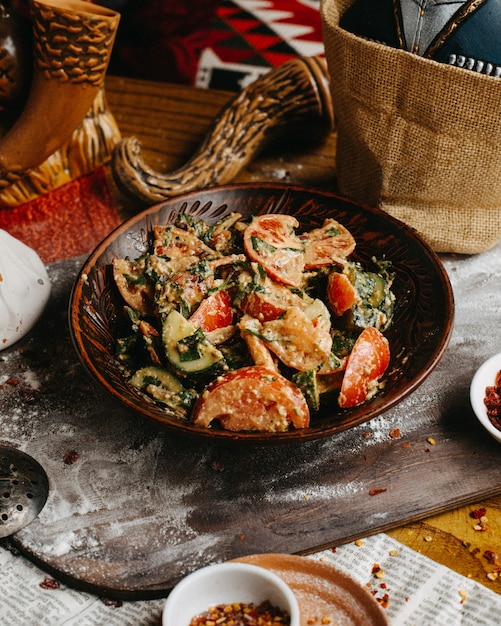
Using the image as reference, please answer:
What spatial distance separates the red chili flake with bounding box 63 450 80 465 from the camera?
1.42 meters

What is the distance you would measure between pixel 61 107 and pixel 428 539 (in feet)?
4.82

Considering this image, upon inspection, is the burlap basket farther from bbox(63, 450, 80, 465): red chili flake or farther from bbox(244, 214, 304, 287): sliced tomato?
bbox(63, 450, 80, 465): red chili flake

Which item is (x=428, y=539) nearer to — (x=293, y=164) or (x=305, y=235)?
(x=305, y=235)

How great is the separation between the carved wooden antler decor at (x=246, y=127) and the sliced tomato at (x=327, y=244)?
0.55 metres

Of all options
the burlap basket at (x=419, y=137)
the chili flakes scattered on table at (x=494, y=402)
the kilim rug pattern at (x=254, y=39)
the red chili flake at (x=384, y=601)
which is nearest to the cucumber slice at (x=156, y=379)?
the red chili flake at (x=384, y=601)

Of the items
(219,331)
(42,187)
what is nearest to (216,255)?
(219,331)

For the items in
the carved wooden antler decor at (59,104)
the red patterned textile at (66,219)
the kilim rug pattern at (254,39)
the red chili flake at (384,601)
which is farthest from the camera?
the kilim rug pattern at (254,39)

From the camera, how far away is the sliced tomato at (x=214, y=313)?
4.76 ft

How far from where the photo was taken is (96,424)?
1.49m

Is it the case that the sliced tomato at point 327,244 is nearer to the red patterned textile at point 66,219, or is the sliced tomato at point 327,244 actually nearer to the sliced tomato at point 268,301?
the sliced tomato at point 268,301

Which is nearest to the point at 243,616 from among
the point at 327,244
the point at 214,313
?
the point at 214,313

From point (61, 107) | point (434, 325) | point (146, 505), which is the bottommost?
point (146, 505)

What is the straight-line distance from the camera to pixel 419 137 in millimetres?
1765

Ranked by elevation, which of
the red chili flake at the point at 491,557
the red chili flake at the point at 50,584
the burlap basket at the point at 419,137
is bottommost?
the red chili flake at the point at 50,584
